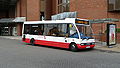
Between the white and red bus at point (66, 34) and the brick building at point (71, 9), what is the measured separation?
6731 mm

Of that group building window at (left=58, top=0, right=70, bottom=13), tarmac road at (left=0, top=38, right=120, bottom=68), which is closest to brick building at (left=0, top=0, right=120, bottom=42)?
building window at (left=58, top=0, right=70, bottom=13)

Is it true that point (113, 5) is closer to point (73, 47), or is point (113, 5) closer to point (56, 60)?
point (73, 47)

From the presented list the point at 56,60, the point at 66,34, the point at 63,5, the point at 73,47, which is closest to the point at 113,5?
the point at 66,34

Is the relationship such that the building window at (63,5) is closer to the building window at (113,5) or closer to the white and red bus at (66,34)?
the building window at (113,5)

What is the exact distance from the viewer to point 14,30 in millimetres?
36750

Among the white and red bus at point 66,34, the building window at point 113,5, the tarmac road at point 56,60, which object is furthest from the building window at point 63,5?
the tarmac road at point 56,60

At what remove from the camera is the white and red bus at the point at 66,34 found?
40.1 feet

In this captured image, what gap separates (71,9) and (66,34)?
12.0 m

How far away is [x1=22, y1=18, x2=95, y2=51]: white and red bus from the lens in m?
12.2

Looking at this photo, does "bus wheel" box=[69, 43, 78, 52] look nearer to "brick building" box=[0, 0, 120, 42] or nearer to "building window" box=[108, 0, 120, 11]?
"brick building" box=[0, 0, 120, 42]

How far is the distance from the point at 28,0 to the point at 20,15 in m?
4.22

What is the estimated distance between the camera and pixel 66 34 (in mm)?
12875

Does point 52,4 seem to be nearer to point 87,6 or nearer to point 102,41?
point 87,6

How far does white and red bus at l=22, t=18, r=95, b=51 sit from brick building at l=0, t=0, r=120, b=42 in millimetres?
6731
